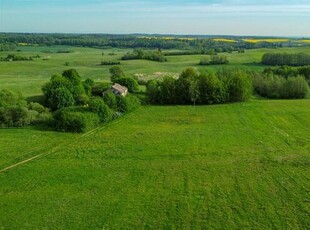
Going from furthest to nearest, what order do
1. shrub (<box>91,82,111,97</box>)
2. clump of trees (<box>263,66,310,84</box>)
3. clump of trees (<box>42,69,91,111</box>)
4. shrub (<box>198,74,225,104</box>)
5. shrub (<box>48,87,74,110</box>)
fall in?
clump of trees (<box>263,66,310,84</box>) < shrub (<box>91,82,111,97</box>) < shrub (<box>198,74,225,104</box>) < clump of trees (<box>42,69,91,111</box>) < shrub (<box>48,87,74,110</box>)

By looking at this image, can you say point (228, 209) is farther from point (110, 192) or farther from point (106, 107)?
point (106, 107)

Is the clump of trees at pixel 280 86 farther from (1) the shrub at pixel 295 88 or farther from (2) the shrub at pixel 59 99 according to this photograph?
(2) the shrub at pixel 59 99

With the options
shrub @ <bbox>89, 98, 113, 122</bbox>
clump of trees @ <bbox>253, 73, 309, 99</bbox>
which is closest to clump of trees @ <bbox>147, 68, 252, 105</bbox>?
clump of trees @ <bbox>253, 73, 309, 99</bbox>

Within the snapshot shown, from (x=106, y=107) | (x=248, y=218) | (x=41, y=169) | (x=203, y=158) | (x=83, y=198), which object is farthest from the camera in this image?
(x=106, y=107)

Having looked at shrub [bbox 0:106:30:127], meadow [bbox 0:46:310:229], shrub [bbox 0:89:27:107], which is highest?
shrub [bbox 0:89:27:107]

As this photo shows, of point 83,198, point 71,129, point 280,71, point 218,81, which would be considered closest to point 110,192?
point 83,198

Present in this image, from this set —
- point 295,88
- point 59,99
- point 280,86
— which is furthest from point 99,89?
point 295,88

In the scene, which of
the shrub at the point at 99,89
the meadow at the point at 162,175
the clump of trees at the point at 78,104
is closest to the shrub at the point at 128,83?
the shrub at the point at 99,89

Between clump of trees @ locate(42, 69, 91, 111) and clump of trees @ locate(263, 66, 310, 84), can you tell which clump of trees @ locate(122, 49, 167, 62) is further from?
clump of trees @ locate(42, 69, 91, 111)
